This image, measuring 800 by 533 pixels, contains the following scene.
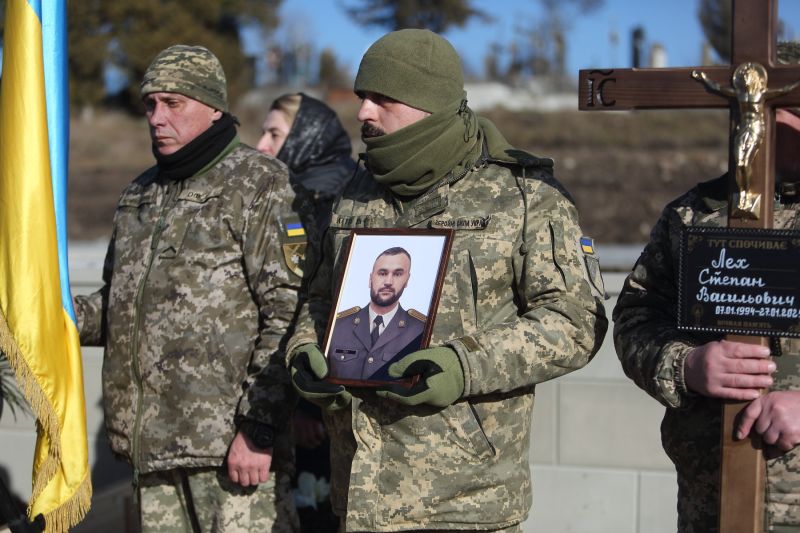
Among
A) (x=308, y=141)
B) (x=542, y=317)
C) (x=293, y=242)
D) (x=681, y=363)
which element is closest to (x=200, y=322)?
(x=293, y=242)

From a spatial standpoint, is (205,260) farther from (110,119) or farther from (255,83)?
(255,83)

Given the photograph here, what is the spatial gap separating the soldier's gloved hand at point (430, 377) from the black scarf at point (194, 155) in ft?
4.27

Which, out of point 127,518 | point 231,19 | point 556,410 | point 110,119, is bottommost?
point 127,518

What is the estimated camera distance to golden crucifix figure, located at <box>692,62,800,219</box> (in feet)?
7.98

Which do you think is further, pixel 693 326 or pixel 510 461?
pixel 510 461

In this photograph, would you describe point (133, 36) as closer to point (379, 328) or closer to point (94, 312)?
point (94, 312)

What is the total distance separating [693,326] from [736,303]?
0.12 metres

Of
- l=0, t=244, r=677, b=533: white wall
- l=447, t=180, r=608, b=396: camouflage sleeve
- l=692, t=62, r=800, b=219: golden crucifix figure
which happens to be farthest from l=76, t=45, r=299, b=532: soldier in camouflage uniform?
l=692, t=62, r=800, b=219: golden crucifix figure

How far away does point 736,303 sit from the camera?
240 centimetres

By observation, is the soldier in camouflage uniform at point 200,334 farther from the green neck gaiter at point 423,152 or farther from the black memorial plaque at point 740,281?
the black memorial plaque at point 740,281

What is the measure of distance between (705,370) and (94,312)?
7.52 ft

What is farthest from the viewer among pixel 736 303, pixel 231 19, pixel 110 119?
pixel 231 19

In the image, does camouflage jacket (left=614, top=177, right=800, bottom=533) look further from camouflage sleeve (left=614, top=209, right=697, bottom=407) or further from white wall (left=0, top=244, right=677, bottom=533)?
white wall (left=0, top=244, right=677, bottom=533)

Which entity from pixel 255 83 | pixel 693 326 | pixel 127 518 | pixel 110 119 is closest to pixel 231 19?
pixel 255 83
